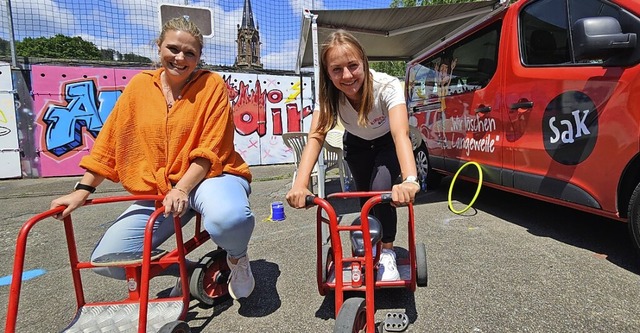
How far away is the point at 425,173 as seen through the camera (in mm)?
6000

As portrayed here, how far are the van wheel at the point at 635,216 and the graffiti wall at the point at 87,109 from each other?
31.8 ft

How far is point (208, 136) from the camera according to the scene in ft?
7.29

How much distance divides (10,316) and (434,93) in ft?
16.9

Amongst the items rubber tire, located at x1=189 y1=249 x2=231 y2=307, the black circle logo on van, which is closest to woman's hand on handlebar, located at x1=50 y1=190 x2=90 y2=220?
rubber tire, located at x1=189 y1=249 x2=231 y2=307

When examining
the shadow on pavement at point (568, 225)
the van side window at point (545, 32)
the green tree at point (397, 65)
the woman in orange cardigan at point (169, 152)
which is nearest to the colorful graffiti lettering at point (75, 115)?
the woman in orange cardigan at point (169, 152)

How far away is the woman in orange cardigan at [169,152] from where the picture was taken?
2.14m

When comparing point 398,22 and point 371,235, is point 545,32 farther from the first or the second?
point 398,22

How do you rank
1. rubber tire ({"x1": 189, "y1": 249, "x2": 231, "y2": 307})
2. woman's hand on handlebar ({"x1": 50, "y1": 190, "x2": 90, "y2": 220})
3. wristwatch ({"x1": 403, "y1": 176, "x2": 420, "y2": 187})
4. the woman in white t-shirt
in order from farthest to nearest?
rubber tire ({"x1": 189, "y1": 249, "x2": 231, "y2": 307}) < the woman in white t-shirt < woman's hand on handlebar ({"x1": 50, "y1": 190, "x2": 90, "y2": 220}) < wristwatch ({"x1": 403, "y1": 176, "x2": 420, "y2": 187})

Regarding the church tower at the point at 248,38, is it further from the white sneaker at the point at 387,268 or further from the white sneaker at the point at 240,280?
the white sneaker at the point at 387,268

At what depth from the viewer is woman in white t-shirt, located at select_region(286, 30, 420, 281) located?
204 centimetres

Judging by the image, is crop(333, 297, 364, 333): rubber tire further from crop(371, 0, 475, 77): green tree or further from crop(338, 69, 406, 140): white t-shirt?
crop(371, 0, 475, 77): green tree

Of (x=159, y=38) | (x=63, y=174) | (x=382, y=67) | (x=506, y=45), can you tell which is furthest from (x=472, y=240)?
(x=382, y=67)

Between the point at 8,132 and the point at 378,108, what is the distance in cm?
1032

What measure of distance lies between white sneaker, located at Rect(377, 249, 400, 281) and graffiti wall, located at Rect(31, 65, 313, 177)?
30.5 ft
